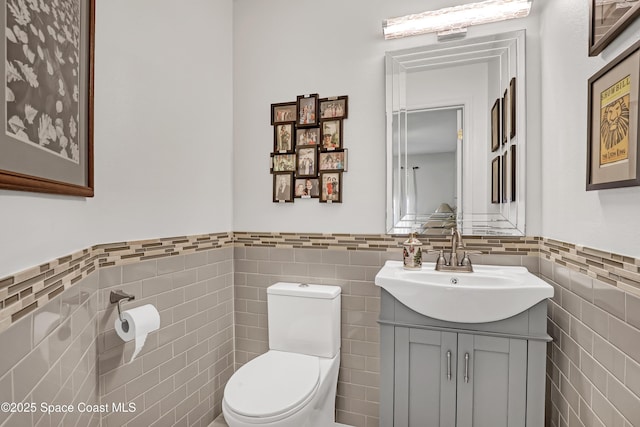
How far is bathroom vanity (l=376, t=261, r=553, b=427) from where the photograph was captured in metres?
1.46

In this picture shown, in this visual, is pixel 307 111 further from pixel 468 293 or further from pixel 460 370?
pixel 460 370

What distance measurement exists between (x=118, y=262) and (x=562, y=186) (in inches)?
76.6

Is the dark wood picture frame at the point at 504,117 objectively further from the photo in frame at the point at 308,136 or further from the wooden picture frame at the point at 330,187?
the photo in frame at the point at 308,136

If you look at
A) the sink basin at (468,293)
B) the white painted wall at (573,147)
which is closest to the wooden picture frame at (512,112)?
the white painted wall at (573,147)

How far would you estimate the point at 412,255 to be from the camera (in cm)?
184

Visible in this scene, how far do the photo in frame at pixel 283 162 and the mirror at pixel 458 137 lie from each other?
60 cm

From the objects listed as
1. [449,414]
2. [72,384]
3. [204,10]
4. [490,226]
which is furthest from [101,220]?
[490,226]

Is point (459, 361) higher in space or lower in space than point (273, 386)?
higher

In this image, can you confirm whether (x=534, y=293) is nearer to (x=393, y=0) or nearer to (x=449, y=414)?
(x=449, y=414)

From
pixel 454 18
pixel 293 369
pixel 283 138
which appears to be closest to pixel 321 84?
pixel 283 138

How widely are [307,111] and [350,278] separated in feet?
3.48

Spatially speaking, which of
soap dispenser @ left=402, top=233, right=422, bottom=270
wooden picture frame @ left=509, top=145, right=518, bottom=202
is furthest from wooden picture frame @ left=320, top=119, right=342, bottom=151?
wooden picture frame @ left=509, top=145, right=518, bottom=202

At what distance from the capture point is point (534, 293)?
1.42 metres

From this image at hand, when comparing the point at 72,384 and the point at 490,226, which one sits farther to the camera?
the point at 490,226
